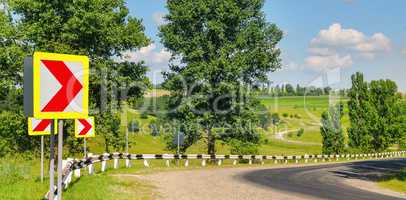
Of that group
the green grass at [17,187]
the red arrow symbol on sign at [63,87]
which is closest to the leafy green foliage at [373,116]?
the green grass at [17,187]

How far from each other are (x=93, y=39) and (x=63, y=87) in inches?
1196

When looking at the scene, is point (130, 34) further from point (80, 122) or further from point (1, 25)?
point (80, 122)

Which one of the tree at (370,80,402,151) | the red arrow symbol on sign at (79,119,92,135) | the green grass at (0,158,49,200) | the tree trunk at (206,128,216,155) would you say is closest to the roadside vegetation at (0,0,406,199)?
the tree trunk at (206,128,216,155)

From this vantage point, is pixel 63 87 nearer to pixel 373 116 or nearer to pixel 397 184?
pixel 397 184

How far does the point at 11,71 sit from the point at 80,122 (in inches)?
678

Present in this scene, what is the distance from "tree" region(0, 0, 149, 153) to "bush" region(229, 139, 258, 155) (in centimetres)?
795

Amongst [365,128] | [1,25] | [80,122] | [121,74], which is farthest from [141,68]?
[365,128]

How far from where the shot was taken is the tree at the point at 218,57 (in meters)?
37.5

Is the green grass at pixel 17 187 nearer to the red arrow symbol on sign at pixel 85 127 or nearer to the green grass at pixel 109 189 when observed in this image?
the green grass at pixel 109 189

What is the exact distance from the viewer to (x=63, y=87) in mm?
6066

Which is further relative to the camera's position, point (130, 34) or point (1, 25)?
point (130, 34)

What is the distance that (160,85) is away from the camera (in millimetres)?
39500

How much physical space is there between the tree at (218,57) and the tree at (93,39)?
296 centimetres

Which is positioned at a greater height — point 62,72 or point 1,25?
point 1,25
